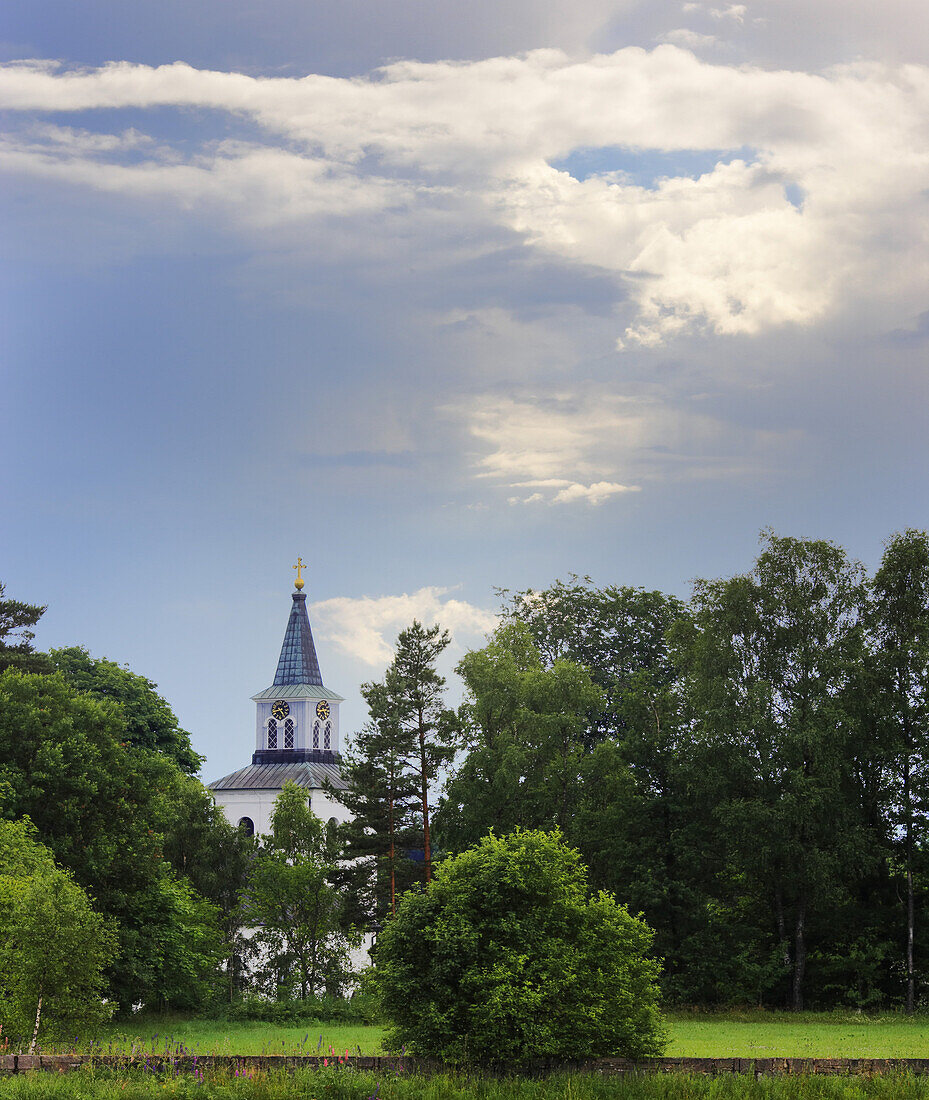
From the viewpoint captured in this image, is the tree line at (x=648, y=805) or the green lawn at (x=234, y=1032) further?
the tree line at (x=648, y=805)

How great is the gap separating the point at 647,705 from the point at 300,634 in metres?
69.0

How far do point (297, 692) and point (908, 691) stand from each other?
73.8 metres

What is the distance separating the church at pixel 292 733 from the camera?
337 ft

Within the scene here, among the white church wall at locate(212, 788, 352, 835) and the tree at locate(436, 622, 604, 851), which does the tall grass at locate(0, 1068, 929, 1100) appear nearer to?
the tree at locate(436, 622, 604, 851)

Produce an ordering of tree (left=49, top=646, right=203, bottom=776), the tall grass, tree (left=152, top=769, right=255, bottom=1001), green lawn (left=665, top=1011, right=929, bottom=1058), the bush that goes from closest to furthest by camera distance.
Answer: the tall grass → the bush → green lawn (left=665, top=1011, right=929, bottom=1058) → tree (left=152, top=769, right=255, bottom=1001) → tree (left=49, top=646, right=203, bottom=776)

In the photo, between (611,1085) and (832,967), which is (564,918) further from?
(832,967)

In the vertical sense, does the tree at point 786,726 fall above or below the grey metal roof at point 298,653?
below

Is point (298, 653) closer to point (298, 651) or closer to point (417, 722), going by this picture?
point (298, 651)

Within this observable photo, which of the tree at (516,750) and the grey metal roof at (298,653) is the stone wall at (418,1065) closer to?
the tree at (516,750)

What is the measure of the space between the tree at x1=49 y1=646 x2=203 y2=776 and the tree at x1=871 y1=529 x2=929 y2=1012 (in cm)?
3863

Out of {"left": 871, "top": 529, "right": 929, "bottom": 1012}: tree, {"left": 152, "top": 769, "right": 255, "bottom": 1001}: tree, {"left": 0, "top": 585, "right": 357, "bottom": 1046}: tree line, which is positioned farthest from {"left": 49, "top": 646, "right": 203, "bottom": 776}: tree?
{"left": 871, "top": 529, "right": 929, "bottom": 1012}: tree

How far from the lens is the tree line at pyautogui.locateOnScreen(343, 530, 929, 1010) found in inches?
1636

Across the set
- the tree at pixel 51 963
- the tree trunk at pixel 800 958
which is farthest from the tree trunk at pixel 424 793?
the tree at pixel 51 963

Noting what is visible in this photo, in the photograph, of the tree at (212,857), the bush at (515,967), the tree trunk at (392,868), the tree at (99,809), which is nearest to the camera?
the bush at (515,967)
